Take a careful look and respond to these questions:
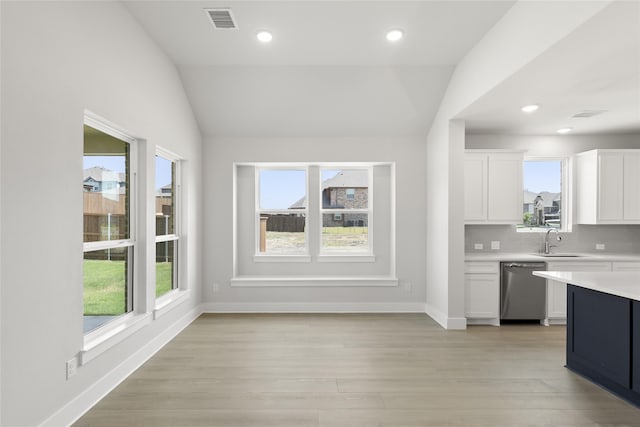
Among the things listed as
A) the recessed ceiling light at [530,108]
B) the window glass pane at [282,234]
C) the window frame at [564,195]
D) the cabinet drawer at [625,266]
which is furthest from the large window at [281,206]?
the cabinet drawer at [625,266]

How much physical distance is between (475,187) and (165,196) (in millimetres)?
3843

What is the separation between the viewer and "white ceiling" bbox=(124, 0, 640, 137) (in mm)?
3146

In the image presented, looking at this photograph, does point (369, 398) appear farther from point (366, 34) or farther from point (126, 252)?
point (366, 34)

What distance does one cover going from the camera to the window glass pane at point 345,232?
5.95 meters

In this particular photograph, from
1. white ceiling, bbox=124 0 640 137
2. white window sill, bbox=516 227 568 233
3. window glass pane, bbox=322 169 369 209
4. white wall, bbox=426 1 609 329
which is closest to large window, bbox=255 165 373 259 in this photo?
window glass pane, bbox=322 169 369 209

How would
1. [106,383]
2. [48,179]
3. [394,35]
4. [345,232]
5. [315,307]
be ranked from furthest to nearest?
1. [345,232]
2. [315,307]
3. [394,35]
4. [106,383]
5. [48,179]

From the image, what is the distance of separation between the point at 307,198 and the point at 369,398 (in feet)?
11.3

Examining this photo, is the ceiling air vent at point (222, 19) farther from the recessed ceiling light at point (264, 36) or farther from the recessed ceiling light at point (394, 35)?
the recessed ceiling light at point (394, 35)

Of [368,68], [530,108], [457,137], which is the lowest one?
[457,137]

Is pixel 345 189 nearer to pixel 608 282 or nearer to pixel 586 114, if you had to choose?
pixel 586 114

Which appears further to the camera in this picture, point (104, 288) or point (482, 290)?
point (482, 290)

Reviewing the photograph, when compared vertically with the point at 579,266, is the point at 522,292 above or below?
below

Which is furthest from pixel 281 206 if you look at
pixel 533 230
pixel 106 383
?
pixel 533 230

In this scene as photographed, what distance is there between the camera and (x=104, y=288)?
3.16 m
